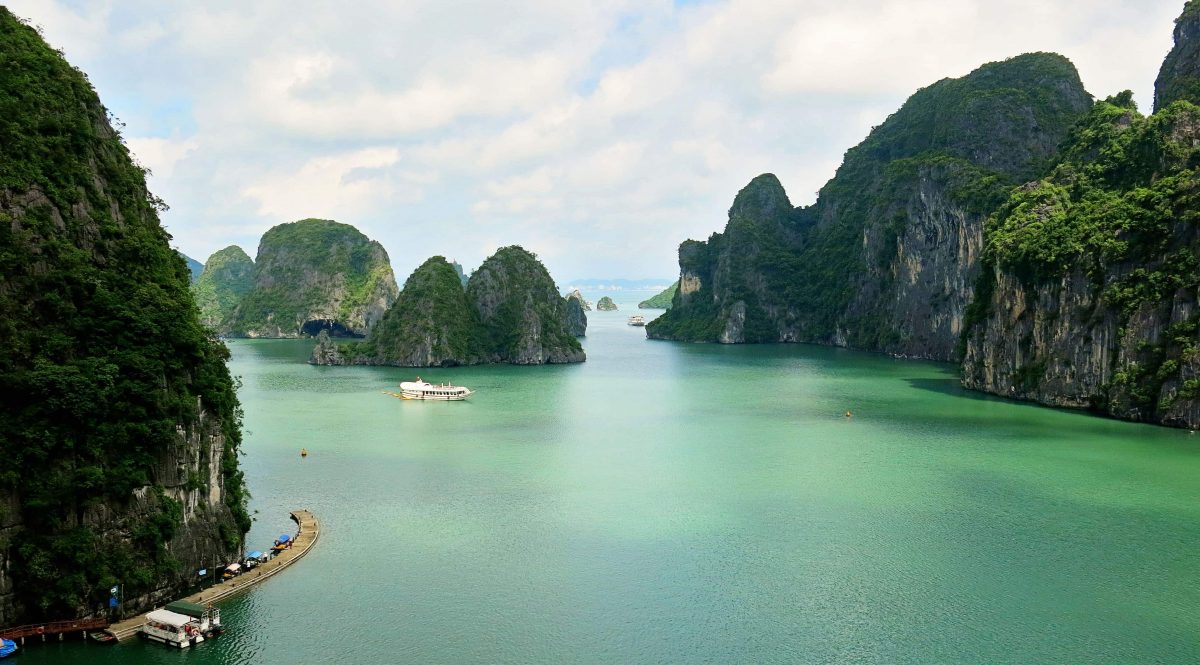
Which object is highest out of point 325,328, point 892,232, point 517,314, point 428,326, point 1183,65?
point 1183,65

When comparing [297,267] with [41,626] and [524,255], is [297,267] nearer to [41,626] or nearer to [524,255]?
[524,255]

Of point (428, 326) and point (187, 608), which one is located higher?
point (428, 326)

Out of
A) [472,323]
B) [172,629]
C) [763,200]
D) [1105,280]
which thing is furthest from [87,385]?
[763,200]

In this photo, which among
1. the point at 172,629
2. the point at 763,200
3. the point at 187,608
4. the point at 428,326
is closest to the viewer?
the point at 172,629

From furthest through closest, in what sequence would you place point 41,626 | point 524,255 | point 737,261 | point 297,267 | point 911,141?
point 297,267
point 737,261
point 911,141
point 524,255
point 41,626

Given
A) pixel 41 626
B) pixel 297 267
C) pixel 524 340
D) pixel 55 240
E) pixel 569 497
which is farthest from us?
pixel 297 267

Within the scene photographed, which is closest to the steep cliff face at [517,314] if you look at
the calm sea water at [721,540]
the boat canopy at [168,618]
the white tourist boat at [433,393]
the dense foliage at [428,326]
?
the dense foliage at [428,326]

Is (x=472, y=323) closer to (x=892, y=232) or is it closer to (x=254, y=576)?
(x=892, y=232)

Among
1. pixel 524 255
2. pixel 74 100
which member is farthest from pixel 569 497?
pixel 524 255
